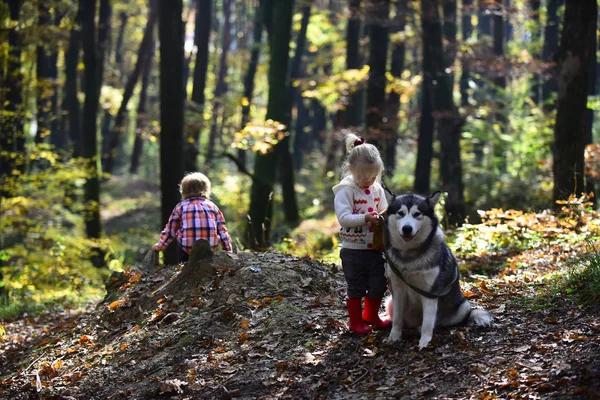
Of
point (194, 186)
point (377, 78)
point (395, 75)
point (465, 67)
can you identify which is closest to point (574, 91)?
point (194, 186)

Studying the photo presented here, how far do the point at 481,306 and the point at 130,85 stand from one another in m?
22.0

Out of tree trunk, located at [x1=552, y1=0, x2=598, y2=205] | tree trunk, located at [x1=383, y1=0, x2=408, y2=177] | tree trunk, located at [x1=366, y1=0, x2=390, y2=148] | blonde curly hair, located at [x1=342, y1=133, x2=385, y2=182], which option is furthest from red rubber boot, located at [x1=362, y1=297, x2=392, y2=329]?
tree trunk, located at [x1=366, y1=0, x2=390, y2=148]

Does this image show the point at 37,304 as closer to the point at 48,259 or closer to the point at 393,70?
the point at 48,259

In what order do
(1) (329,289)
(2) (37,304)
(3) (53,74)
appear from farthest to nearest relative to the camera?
1. (3) (53,74)
2. (2) (37,304)
3. (1) (329,289)

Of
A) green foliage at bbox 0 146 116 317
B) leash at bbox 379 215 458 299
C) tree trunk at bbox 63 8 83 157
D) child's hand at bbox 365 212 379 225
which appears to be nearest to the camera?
leash at bbox 379 215 458 299

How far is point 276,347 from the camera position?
5973mm

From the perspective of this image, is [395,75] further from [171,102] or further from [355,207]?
[355,207]

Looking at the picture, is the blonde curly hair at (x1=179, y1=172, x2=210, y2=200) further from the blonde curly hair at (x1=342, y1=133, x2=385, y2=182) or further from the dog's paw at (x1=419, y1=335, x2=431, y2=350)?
the dog's paw at (x1=419, y1=335, x2=431, y2=350)

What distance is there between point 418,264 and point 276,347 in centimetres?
166

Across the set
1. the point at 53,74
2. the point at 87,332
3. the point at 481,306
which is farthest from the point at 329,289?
the point at 53,74

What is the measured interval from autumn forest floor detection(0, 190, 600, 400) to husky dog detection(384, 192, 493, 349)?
0.87 ft

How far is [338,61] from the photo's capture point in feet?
108

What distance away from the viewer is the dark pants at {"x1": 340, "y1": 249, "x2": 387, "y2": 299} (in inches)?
226

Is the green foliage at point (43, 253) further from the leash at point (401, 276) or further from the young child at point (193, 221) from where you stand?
the leash at point (401, 276)
